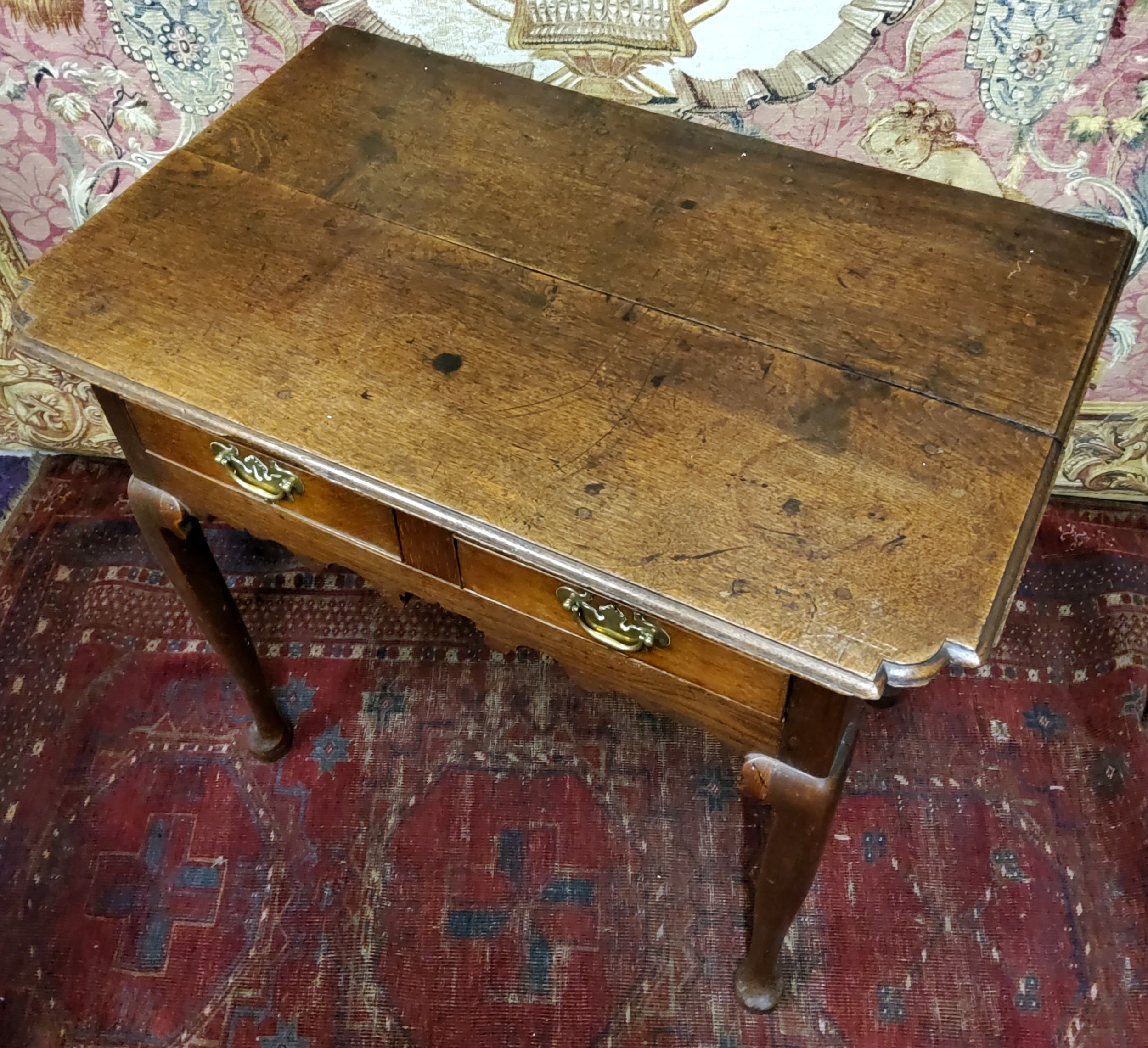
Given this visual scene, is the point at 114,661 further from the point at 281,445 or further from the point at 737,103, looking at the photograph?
the point at 737,103

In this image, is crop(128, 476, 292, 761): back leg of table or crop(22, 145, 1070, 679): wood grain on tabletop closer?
crop(22, 145, 1070, 679): wood grain on tabletop

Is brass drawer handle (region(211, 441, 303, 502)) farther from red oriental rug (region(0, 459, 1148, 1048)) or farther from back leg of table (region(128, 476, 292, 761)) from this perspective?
red oriental rug (region(0, 459, 1148, 1048))

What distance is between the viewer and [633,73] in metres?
1.46

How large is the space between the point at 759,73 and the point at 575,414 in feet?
2.44

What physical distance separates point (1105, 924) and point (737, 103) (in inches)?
52.7

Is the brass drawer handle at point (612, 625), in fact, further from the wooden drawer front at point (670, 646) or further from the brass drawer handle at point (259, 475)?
the brass drawer handle at point (259, 475)

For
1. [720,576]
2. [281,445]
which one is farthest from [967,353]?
[281,445]

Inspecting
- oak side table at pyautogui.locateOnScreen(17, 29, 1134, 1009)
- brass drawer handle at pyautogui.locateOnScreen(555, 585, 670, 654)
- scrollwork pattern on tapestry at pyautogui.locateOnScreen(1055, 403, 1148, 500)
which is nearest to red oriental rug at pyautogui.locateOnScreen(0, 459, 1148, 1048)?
scrollwork pattern on tapestry at pyautogui.locateOnScreen(1055, 403, 1148, 500)

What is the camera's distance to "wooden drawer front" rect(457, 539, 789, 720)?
932 millimetres

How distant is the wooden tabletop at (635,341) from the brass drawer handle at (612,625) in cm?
9

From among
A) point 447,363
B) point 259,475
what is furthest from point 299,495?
point 447,363

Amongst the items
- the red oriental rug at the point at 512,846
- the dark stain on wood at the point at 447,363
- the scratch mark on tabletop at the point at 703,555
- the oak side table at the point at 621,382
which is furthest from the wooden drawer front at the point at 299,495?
the red oriental rug at the point at 512,846

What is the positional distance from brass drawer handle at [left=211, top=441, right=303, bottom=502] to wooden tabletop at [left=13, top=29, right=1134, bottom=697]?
10 centimetres

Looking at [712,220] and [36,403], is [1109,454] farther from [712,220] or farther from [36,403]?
[36,403]
